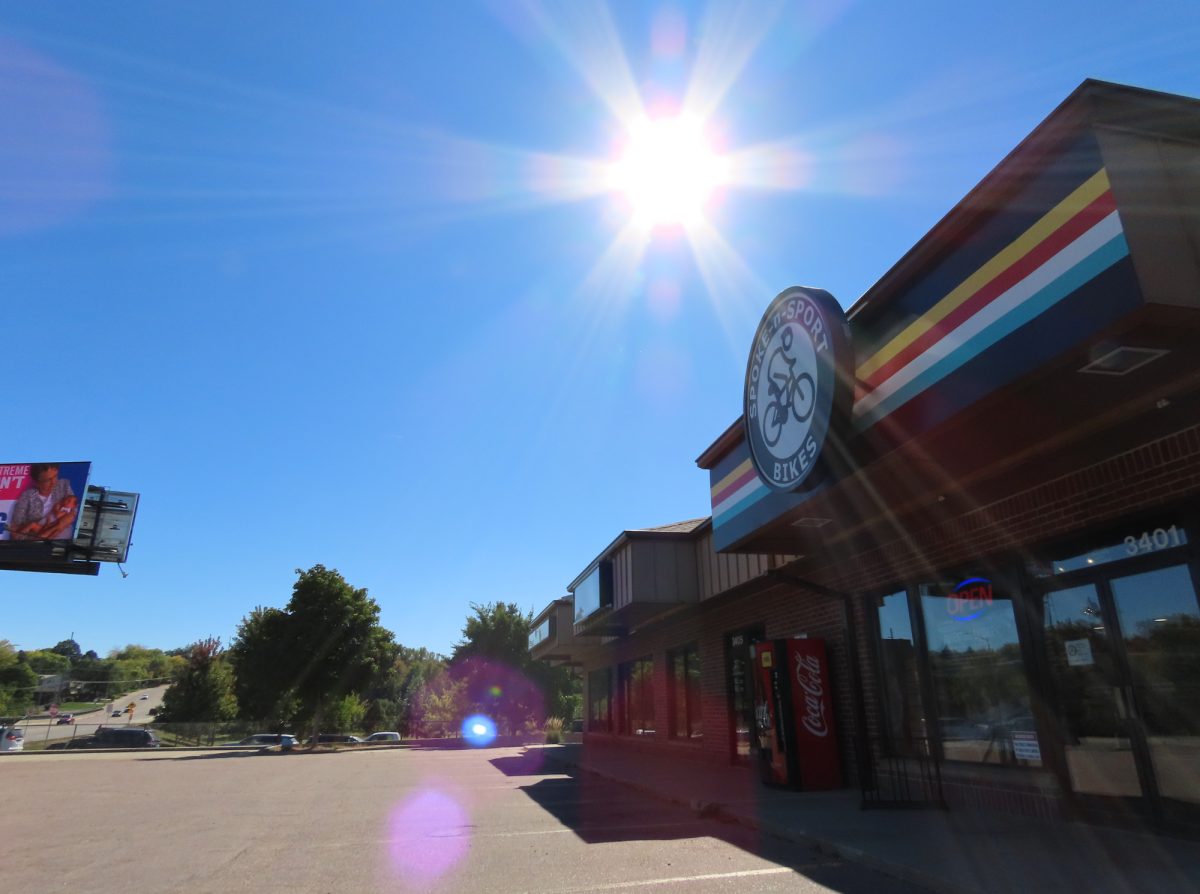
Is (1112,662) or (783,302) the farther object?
(783,302)

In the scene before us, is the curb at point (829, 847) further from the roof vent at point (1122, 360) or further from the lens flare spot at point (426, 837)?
Answer: the roof vent at point (1122, 360)

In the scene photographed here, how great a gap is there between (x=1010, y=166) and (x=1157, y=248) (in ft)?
4.24

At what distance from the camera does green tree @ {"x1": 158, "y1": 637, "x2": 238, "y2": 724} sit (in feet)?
142

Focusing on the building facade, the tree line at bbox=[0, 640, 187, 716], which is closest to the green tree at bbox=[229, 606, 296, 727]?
the building facade

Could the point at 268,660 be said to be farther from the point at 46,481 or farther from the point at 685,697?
the point at 685,697

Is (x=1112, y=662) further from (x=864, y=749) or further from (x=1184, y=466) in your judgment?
(x=864, y=749)

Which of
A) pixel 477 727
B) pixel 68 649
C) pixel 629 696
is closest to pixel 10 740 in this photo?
pixel 477 727

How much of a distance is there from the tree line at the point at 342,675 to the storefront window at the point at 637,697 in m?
13.4

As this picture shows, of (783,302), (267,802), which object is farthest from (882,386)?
(267,802)

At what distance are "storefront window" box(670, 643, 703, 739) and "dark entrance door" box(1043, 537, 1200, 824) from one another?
10484 millimetres

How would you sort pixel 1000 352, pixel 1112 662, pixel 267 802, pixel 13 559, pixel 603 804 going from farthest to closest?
pixel 13 559, pixel 267 802, pixel 603 804, pixel 1112 662, pixel 1000 352

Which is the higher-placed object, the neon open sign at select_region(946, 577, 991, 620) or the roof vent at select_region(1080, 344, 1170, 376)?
the roof vent at select_region(1080, 344, 1170, 376)

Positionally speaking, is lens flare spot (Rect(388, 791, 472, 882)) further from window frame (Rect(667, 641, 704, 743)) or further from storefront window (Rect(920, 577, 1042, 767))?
window frame (Rect(667, 641, 704, 743))

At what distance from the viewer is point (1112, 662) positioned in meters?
6.78
